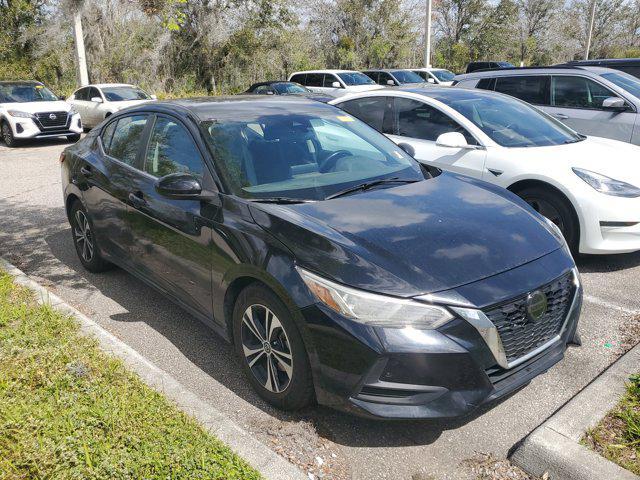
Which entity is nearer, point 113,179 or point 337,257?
point 337,257

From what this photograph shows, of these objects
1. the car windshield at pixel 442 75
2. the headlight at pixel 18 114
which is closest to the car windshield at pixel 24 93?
the headlight at pixel 18 114

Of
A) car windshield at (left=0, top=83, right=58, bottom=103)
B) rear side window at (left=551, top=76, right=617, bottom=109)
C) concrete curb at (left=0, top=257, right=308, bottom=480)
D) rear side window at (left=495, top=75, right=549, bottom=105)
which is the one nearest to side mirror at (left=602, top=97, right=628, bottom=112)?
rear side window at (left=551, top=76, right=617, bottom=109)

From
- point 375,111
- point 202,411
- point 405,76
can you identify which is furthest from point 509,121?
point 405,76

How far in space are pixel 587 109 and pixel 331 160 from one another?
5570 mm

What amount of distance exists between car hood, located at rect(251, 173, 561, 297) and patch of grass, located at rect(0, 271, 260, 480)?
3.37 ft

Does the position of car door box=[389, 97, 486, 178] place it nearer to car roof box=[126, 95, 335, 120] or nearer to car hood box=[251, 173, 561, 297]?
car roof box=[126, 95, 335, 120]

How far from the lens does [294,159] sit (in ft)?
12.6

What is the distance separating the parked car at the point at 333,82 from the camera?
1947cm

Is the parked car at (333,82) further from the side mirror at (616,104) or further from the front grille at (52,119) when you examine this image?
the side mirror at (616,104)

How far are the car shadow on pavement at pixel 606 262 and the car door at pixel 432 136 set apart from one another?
50.1 inches

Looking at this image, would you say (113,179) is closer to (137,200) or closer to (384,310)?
(137,200)

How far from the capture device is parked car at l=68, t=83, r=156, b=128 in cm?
1538

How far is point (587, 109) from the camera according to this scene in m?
8.03

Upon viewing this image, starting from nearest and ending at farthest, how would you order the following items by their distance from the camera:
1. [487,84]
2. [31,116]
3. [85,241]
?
[85,241]
[487,84]
[31,116]
